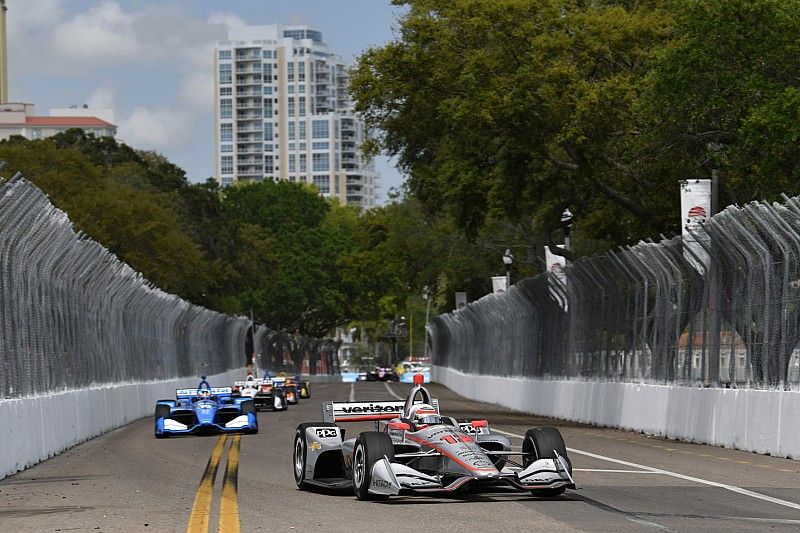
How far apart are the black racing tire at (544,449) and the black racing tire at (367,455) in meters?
1.13

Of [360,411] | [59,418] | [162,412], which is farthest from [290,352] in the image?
[360,411]

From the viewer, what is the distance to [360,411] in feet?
48.4

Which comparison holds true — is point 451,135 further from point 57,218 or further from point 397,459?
point 397,459

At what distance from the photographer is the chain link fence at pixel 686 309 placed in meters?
19.4

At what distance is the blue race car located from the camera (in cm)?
2548

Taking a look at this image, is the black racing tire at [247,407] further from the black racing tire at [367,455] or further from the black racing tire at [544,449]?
the black racing tire at [544,449]

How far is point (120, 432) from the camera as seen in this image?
28766 millimetres

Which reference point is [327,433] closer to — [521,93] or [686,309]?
[686,309]

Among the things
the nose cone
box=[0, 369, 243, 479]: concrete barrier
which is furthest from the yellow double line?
the nose cone

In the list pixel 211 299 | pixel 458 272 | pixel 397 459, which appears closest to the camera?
pixel 397 459

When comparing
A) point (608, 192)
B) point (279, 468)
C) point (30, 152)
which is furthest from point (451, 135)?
point (30, 152)

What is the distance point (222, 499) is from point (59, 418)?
10382 millimetres

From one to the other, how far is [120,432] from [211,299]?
53900 mm

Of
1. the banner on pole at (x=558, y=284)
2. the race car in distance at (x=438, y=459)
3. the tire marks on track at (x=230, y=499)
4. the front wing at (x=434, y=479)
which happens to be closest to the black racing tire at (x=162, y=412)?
the tire marks on track at (x=230, y=499)
